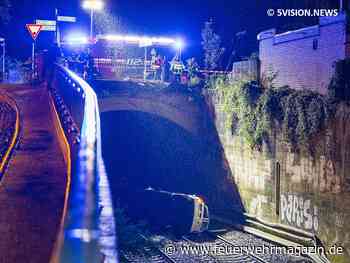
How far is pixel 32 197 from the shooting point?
24.5 feet

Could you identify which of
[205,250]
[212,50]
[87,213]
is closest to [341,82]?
[205,250]

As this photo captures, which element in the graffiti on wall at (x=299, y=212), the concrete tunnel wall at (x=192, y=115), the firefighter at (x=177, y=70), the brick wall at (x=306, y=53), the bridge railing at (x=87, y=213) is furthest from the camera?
the firefighter at (x=177, y=70)

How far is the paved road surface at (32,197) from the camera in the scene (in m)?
5.83

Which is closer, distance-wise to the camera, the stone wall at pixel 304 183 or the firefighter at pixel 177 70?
the stone wall at pixel 304 183

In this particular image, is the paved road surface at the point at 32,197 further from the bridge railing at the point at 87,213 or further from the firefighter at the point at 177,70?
the firefighter at the point at 177,70

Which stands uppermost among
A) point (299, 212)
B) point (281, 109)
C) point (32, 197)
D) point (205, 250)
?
point (281, 109)

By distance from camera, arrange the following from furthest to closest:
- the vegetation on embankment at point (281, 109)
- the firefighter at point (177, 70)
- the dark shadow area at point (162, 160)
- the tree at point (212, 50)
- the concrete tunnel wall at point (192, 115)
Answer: the tree at point (212, 50)
the firefighter at point (177, 70)
the concrete tunnel wall at point (192, 115)
the dark shadow area at point (162, 160)
the vegetation on embankment at point (281, 109)

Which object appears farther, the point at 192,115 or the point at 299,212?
the point at 192,115

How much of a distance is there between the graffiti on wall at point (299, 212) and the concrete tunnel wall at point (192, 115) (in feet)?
17.9

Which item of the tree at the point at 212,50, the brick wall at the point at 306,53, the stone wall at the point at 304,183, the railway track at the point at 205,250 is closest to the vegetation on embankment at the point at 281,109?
the stone wall at the point at 304,183

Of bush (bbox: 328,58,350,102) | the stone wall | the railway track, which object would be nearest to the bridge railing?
the railway track

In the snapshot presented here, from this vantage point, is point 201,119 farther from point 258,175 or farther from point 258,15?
point 258,15

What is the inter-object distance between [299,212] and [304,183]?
0.97m

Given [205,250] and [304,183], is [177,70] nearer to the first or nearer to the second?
[304,183]
